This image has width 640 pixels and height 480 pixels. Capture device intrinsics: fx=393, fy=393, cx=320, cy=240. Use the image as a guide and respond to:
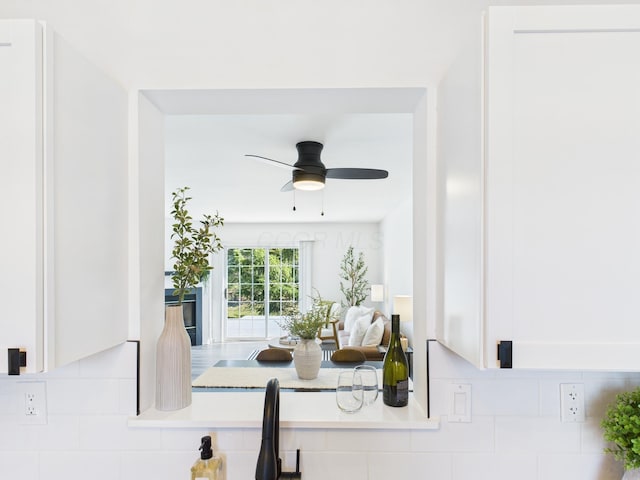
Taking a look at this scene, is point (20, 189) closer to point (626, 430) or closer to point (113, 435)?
point (113, 435)

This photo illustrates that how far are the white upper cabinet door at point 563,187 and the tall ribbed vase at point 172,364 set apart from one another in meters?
0.83

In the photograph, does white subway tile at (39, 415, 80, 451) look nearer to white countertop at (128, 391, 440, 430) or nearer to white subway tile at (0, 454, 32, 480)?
white subway tile at (0, 454, 32, 480)

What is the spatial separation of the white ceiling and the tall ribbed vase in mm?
662

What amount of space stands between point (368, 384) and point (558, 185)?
2.50ft

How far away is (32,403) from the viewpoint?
1.12 meters

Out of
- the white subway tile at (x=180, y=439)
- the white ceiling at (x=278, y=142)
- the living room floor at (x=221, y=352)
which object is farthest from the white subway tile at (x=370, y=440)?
Result: the living room floor at (x=221, y=352)

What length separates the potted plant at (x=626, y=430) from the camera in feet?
3.14

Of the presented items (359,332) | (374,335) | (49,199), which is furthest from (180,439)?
(359,332)

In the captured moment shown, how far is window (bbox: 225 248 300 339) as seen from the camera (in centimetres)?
794

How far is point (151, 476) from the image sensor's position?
1117 millimetres

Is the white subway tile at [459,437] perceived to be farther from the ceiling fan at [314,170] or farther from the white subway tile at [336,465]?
the ceiling fan at [314,170]

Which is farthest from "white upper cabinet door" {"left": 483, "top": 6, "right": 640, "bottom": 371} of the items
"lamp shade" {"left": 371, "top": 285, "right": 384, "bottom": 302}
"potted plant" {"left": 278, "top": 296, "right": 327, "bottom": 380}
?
"lamp shade" {"left": 371, "top": 285, "right": 384, "bottom": 302}

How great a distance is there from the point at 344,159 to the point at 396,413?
247cm

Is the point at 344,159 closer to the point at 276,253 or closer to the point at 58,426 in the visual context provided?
the point at 58,426
